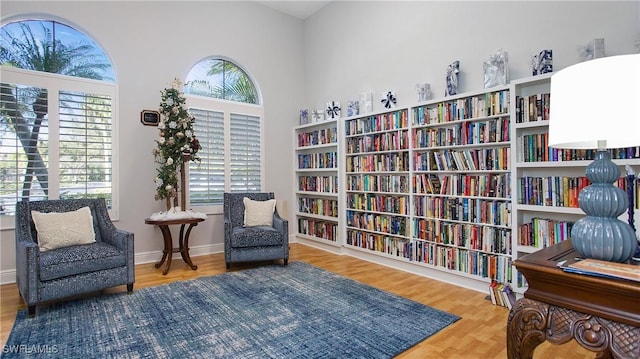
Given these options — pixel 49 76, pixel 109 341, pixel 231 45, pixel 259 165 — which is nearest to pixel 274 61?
pixel 231 45

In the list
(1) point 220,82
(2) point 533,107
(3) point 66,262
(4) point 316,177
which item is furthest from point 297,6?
(3) point 66,262

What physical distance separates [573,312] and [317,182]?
405 cm

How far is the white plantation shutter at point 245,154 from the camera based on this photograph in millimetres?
4914

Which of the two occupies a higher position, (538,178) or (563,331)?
(538,178)

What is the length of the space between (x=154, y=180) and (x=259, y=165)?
1.52 m

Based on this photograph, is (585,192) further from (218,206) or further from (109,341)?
(218,206)

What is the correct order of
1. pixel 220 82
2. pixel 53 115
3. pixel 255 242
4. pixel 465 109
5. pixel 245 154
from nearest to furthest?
pixel 465 109 → pixel 53 115 → pixel 255 242 → pixel 220 82 → pixel 245 154

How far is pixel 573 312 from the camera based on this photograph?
1.09 meters

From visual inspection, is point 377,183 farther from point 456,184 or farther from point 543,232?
point 543,232

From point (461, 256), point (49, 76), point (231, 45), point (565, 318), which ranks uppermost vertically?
point (231, 45)

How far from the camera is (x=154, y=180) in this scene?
417cm

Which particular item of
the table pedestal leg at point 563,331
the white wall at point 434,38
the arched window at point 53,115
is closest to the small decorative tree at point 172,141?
the arched window at point 53,115

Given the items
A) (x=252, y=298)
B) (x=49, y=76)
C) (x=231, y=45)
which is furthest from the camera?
(x=231, y=45)

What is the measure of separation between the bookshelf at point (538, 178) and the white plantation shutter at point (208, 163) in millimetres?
3626
